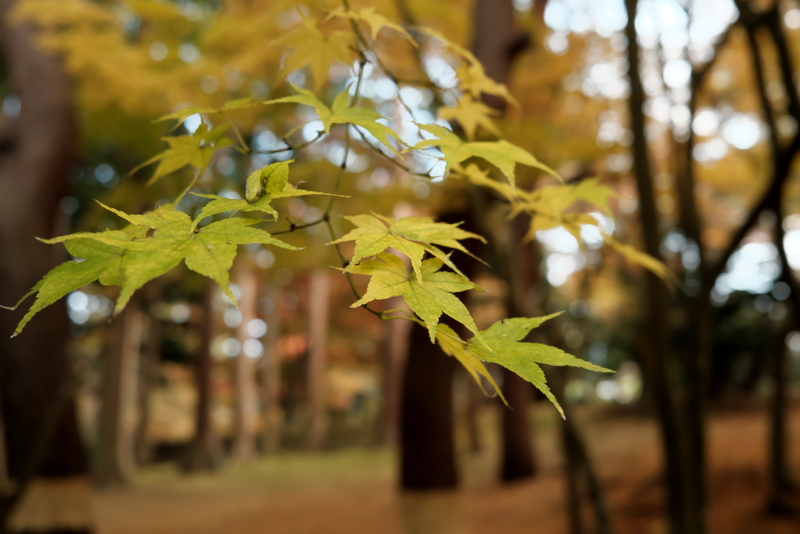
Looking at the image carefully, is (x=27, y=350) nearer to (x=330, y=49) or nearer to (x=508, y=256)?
(x=508, y=256)

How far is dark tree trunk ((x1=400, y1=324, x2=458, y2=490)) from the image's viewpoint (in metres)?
4.62

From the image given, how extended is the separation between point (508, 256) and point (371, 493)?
8.44m

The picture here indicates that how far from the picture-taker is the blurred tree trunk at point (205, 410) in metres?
15.1

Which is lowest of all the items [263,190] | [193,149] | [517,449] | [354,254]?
[517,449]

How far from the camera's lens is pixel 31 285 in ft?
18.0

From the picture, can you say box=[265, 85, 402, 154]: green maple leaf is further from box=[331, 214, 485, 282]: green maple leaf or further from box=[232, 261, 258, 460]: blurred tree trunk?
box=[232, 261, 258, 460]: blurred tree trunk

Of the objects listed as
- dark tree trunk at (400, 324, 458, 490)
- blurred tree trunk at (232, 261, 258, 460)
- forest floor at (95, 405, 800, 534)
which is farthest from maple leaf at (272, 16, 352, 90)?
blurred tree trunk at (232, 261, 258, 460)

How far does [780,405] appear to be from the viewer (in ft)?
19.3

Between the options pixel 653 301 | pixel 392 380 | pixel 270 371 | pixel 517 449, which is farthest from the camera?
pixel 270 371

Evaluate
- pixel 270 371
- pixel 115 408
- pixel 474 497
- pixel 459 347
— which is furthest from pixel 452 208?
pixel 270 371

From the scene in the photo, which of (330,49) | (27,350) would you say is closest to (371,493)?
(27,350)

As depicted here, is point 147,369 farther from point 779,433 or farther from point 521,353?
point 521,353

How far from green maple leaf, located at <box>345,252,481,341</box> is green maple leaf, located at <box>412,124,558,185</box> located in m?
0.20

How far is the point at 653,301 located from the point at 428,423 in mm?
1972
